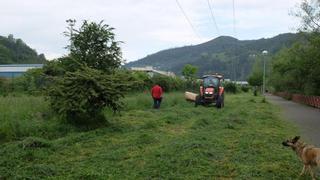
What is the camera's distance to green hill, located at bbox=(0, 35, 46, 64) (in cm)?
11188

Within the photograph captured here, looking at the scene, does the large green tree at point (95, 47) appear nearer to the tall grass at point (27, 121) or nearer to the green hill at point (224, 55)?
the tall grass at point (27, 121)

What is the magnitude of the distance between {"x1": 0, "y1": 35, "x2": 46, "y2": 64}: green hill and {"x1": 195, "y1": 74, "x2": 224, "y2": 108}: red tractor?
83.4 meters

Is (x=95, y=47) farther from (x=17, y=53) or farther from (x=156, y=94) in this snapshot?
(x=17, y=53)

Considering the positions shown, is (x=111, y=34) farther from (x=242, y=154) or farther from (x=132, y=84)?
(x=242, y=154)

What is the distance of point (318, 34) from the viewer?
133 ft

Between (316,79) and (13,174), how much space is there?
1729 inches

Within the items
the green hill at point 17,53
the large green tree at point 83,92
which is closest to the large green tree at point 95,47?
the large green tree at point 83,92

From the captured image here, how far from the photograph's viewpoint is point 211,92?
113ft

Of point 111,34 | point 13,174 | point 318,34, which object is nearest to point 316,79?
point 318,34

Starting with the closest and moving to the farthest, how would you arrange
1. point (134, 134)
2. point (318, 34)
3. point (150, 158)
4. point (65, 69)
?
point (150, 158)
point (134, 134)
point (65, 69)
point (318, 34)

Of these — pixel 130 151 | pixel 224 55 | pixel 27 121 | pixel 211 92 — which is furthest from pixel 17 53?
pixel 130 151

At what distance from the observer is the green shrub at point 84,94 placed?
16.7m

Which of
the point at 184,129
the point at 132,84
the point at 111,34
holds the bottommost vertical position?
the point at 184,129

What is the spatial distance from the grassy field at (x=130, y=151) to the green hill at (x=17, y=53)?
98749 millimetres
